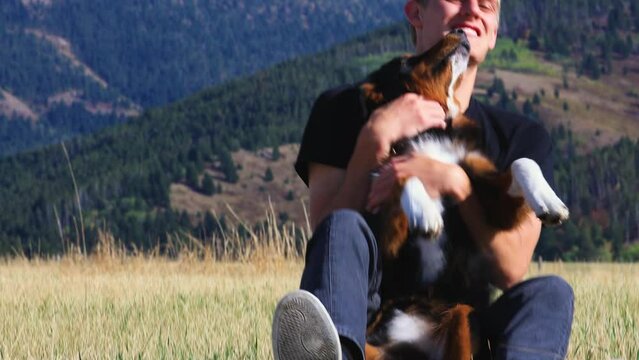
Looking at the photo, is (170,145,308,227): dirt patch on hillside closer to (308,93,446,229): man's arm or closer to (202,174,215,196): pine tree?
(202,174,215,196): pine tree

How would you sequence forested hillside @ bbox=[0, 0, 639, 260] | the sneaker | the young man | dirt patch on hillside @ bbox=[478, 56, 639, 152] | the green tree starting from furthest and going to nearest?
1. dirt patch on hillside @ bbox=[478, 56, 639, 152]
2. the green tree
3. forested hillside @ bbox=[0, 0, 639, 260]
4. the young man
5. the sneaker

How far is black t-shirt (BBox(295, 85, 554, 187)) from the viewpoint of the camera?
427cm

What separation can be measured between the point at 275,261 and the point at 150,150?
459ft

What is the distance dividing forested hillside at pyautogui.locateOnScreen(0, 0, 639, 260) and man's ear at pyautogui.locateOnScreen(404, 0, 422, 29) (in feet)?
288

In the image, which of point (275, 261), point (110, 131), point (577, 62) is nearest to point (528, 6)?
point (577, 62)

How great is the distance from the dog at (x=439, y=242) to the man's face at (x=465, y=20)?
9 centimetres

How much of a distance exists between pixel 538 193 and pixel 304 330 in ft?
3.10

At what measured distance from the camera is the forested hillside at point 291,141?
381 ft

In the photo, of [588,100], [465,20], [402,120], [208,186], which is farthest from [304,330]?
[588,100]

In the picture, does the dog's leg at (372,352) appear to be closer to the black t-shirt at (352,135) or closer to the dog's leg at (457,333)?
the dog's leg at (457,333)

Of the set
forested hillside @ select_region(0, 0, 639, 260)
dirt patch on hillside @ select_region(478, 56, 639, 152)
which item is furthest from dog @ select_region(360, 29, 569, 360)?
dirt patch on hillside @ select_region(478, 56, 639, 152)

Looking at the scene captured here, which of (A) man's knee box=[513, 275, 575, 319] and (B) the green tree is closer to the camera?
(A) man's knee box=[513, 275, 575, 319]

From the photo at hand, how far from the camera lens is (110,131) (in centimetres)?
17400

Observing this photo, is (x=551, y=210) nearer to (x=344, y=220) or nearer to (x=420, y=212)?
(x=420, y=212)
